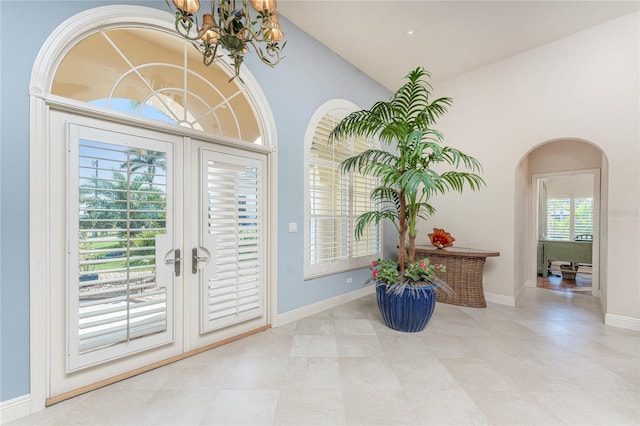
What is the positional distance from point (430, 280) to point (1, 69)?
385 cm

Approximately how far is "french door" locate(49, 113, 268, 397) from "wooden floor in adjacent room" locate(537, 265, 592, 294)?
5.51 metres

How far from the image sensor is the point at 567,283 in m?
5.28

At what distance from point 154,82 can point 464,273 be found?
434 cm

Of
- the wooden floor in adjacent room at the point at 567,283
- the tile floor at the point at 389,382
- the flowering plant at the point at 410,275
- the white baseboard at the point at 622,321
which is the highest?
the flowering plant at the point at 410,275

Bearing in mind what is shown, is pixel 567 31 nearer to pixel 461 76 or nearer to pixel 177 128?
pixel 461 76

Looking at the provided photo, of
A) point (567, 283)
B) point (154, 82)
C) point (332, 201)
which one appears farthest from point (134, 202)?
point (567, 283)

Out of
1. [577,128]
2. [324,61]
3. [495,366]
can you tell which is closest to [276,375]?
[495,366]

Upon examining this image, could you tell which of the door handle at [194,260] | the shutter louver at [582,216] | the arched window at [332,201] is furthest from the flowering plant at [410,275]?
the shutter louver at [582,216]

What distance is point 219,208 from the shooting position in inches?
105

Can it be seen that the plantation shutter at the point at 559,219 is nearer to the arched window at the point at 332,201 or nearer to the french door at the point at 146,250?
the arched window at the point at 332,201

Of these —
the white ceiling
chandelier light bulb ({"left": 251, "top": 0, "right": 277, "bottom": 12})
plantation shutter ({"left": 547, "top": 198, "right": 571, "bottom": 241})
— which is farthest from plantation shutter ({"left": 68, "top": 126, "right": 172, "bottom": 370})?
plantation shutter ({"left": 547, "top": 198, "right": 571, "bottom": 241})

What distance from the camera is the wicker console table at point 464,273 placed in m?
3.78

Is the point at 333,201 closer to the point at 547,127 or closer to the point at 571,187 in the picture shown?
the point at 547,127

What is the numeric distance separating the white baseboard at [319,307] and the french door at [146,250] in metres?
0.36
